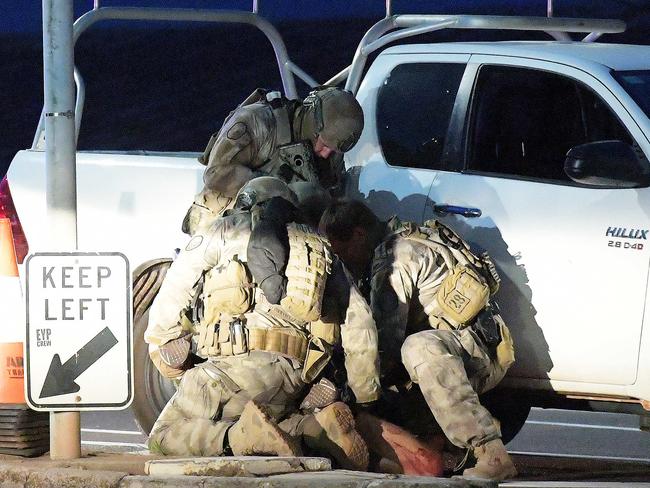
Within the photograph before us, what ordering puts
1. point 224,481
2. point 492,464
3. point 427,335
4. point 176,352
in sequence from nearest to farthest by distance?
point 224,481, point 492,464, point 427,335, point 176,352

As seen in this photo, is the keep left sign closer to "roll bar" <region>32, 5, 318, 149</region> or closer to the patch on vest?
the patch on vest

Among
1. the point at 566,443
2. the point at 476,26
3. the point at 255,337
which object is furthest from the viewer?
the point at 566,443

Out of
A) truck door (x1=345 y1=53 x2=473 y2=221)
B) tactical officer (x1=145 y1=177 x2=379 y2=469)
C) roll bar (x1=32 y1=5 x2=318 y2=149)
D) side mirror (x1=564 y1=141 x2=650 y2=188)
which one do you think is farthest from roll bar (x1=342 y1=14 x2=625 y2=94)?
tactical officer (x1=145 y1=177 x2=379 y2=469)

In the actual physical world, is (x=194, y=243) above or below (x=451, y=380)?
above

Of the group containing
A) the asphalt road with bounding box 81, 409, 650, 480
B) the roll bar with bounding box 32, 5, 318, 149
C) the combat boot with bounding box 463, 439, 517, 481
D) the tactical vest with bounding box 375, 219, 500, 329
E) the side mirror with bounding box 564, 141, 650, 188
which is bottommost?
the asphalt road with bounding box 81, 409, 650, 480

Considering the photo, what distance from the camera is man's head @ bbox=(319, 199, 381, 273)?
7.32m

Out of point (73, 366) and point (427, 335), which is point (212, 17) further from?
point (73, 366)

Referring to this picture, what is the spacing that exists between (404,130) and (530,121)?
71 cm

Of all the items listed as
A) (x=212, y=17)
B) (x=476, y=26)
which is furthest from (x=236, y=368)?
(x=212, y=17)

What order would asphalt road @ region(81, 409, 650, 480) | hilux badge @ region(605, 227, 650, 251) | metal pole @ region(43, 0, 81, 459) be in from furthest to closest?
asphalt road @ region(81, 409, 650, 480)
hilux badge @ region(605, 227, 650, 251)
metal pole @ region(43, 0, 81, 459)

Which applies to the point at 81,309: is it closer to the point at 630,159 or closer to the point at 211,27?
the point at 630,159

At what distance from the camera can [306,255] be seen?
22.2 feet

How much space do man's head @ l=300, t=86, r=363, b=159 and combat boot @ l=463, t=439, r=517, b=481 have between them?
1.89 m

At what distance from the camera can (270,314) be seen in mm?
6902
